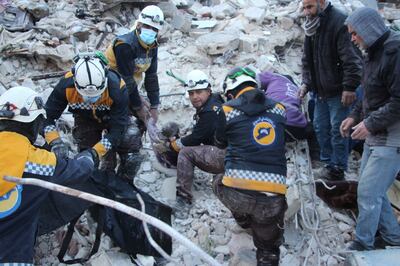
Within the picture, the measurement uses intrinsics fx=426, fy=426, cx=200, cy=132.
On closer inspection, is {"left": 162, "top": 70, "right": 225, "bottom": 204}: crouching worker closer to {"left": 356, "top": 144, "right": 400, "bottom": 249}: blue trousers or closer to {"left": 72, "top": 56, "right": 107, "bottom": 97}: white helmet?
{"left": 72, "top": 56, "right": 107, "bottom": 97}: white helmet

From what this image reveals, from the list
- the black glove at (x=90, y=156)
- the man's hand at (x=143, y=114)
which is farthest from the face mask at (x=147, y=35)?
the black glove at (x=90, y=156)

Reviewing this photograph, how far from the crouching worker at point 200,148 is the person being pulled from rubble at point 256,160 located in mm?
824

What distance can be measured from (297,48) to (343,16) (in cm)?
372

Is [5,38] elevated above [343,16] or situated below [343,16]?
below

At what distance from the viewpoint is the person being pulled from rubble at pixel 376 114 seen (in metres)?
3.00

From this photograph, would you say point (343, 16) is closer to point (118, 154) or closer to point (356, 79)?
point (356, 79)

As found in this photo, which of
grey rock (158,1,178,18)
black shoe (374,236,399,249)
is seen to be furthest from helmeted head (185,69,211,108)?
grey rock (158,1,178,18)

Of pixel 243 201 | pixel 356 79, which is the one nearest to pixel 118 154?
pixel 243 201

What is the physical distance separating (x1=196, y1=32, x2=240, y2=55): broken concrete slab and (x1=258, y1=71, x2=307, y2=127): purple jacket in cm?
162

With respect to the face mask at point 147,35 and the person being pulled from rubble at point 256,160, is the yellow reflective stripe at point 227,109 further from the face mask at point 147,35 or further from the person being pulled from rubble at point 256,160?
the face mask at point 147,35

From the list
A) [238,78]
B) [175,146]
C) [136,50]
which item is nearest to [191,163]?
[175,146]

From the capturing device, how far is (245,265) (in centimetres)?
364

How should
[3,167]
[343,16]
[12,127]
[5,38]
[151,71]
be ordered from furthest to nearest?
[5,38] < [151,71] < [343,16] < [12,127] < [3,167]

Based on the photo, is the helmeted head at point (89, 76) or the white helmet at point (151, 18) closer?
the helmeted head at point (89, 76)
